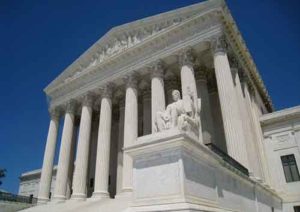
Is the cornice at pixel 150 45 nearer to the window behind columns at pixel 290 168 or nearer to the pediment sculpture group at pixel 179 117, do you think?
the window behind columns at pixel 290 168

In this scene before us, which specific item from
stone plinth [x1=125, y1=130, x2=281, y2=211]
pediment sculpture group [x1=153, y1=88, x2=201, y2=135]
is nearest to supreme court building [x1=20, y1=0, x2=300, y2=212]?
pediment sculpture group [x1=153, y1=88, x2=201, y2=135]

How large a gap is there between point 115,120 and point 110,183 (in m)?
8.03

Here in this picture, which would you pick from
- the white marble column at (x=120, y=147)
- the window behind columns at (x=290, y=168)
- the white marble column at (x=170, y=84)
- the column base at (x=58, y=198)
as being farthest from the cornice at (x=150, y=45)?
the column base at (x=58, y=198)

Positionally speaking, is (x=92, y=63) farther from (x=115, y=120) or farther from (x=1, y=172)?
(x=1, y=172)

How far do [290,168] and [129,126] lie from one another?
15.8 m

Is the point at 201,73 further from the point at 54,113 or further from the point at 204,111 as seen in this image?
the point at 54,113

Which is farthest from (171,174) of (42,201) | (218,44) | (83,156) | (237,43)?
(42,201)

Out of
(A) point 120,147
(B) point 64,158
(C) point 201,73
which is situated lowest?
(B) point 64,158

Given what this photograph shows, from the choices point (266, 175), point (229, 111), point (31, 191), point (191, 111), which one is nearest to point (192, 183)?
point (191, 111)

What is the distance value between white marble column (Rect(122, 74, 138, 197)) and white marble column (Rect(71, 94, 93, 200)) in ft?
17.8

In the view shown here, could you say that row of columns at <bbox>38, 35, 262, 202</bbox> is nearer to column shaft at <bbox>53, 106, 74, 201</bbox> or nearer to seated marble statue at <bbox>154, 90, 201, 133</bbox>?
column shaft at <bbox>53, 106, 74, 201</bbox>

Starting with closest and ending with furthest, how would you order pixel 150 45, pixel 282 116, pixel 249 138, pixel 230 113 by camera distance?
pixel 230 113 → pixel 249 138 → pixel 150 45 → pixel 282 116

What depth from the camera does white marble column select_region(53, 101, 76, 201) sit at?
26094 mm

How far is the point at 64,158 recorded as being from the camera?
27.5 metres
